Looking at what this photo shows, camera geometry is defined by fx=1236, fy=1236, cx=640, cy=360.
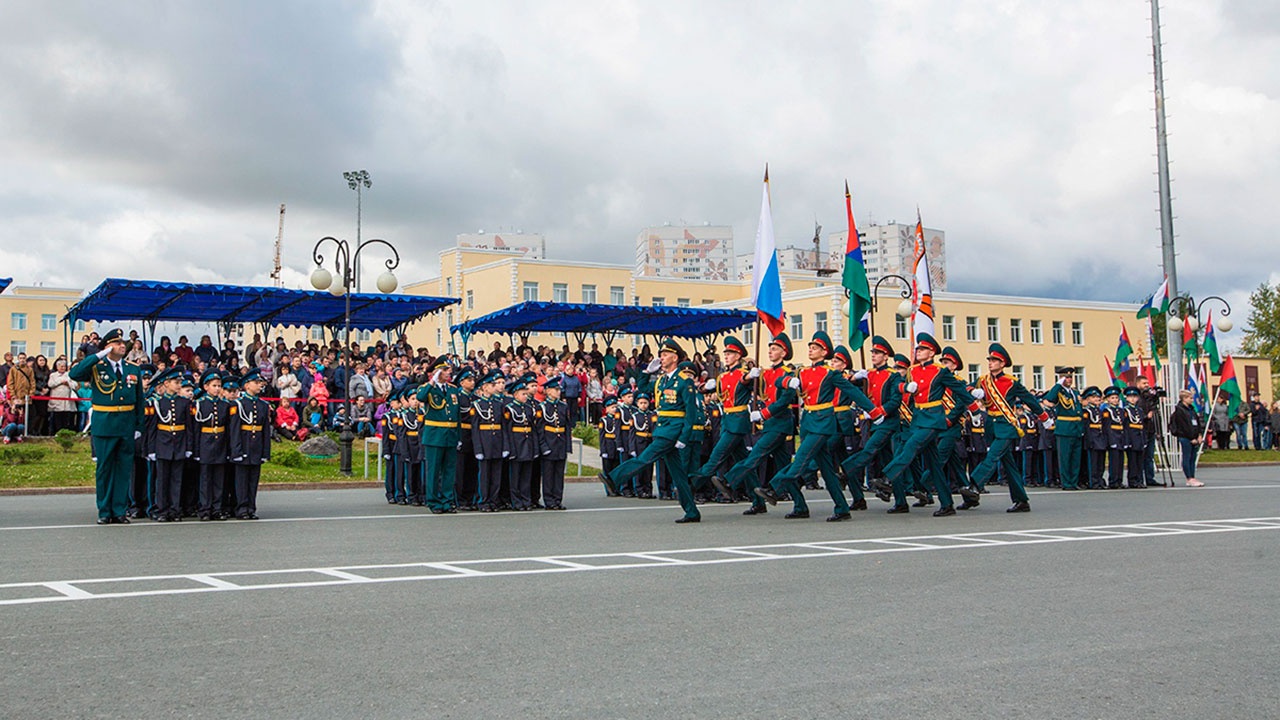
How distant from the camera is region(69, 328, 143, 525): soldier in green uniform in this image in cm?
1339

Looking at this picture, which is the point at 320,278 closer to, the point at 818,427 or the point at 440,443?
the point at 440,443

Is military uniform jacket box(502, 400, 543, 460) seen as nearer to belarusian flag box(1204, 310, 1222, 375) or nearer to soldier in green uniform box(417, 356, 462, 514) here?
soldier in green uniform box(417, 356, 462, 514)

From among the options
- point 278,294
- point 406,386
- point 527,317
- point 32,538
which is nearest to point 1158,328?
point 527,317

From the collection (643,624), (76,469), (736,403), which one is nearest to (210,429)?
(736,403)

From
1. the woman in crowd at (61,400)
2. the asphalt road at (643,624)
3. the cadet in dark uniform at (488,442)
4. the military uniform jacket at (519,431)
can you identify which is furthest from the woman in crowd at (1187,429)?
the woman in crowd at (61,400)

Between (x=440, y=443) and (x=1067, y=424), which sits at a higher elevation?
(x=1067, y=424)

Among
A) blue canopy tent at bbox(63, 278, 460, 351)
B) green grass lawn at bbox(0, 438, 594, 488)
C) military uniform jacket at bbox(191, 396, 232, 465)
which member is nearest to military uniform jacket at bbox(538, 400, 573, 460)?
military uniform jacket at bbox(191, 396, 232, 465)

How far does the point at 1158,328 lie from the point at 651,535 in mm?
98297

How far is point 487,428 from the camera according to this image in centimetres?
1576

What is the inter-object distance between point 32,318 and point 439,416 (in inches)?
3607

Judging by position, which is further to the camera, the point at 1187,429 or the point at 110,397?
the point at 1187,429

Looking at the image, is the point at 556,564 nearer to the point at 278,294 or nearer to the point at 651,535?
the point at 651,535

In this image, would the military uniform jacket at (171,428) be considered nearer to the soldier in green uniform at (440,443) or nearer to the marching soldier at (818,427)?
the soldier in green uniform at (440,443)

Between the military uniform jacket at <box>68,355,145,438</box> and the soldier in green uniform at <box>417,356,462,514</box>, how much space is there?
3501 mm
